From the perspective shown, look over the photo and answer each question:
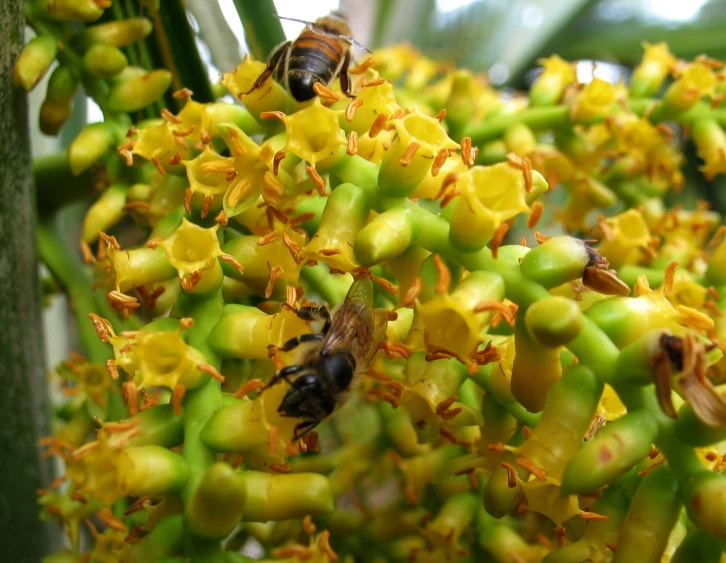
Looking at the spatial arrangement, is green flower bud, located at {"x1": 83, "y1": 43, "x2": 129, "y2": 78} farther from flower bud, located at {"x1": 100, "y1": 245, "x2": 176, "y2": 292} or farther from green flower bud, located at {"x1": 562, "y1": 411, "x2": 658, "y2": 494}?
green flower bud, located at {"x1": 562, "y1": 411, "x2": 658, "y2": 494}

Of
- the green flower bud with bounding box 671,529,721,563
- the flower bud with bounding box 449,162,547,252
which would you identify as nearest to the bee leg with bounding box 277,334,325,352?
the flower bud with bounding box 449,162,547,252

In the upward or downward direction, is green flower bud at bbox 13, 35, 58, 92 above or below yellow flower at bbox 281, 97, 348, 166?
Result: above

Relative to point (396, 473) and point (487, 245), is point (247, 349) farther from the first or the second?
point (396, 473)

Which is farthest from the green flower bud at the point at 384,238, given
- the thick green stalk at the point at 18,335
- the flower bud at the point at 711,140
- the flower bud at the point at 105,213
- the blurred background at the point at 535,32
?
the blurred background at the point at 535,32

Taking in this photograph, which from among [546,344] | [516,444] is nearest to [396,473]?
[516,444]

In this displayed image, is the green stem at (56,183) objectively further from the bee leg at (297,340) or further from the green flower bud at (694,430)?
the green flower bud at (694,430)

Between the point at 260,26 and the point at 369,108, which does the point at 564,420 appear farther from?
the point at 260,26

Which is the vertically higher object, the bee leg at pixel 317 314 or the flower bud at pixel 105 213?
the flower bud at pixel 105 213
